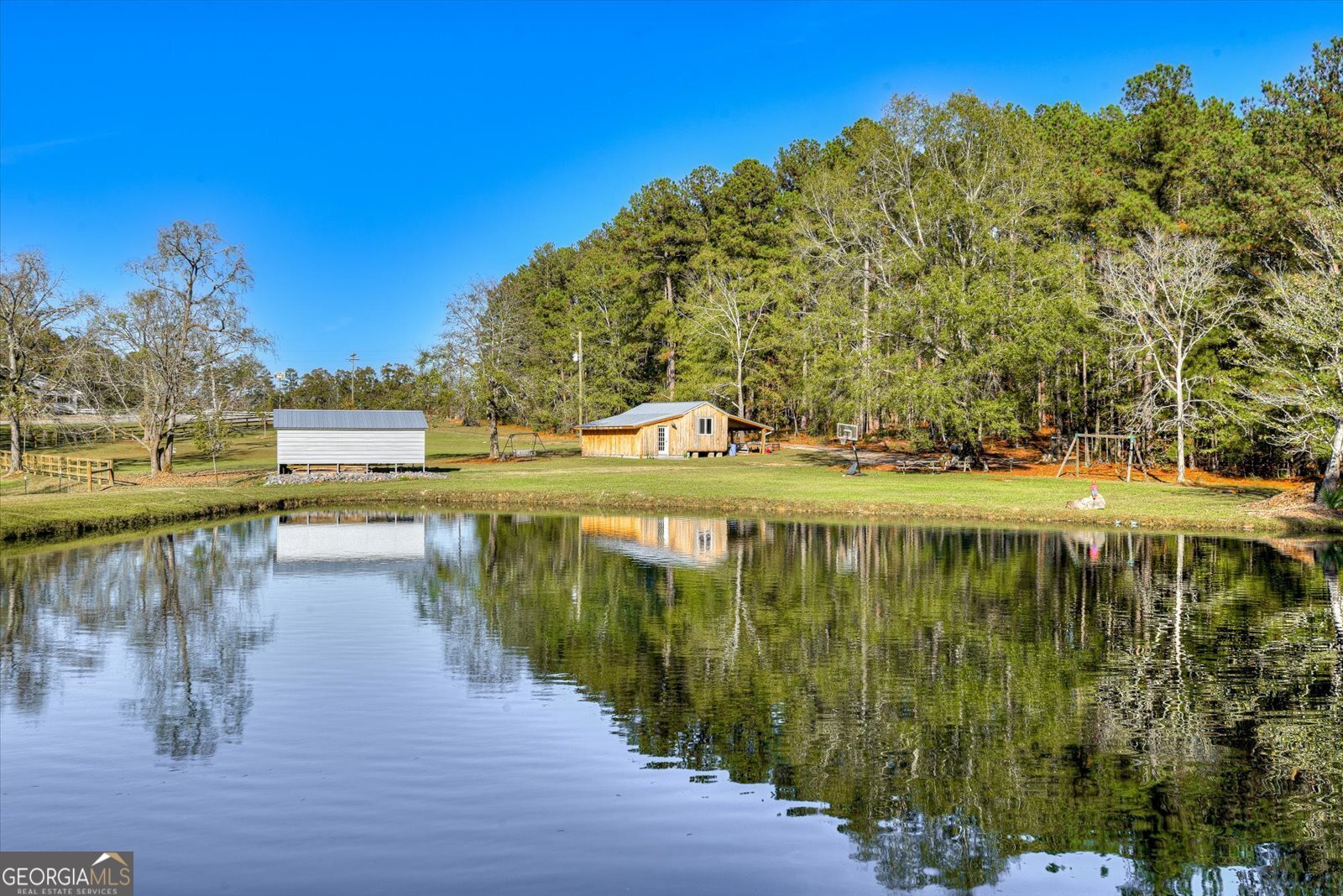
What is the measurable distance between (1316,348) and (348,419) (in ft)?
149

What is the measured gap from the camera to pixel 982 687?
583 inches

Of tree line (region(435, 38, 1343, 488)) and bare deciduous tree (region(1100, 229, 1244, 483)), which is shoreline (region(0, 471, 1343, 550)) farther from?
bare deciduous tree (region(1100, 229, 1244, 483))

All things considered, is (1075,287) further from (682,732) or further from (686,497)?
(682,732)

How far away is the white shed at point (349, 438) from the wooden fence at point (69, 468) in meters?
8.57

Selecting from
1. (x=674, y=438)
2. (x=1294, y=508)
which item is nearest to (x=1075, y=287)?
(x=1294, y=508)

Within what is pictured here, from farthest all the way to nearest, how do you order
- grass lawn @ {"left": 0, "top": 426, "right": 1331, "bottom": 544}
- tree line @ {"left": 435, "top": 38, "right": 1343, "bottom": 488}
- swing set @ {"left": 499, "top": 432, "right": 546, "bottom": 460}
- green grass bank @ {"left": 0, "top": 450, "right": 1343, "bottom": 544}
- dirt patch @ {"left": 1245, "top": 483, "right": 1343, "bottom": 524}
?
swing set @ {"left": 499, "top": 432, "right": 546, "bottom": 460}, tree line @ {"left": 435, "top": 38, "right": 1343, "bottom": 488}, grass lawn @ {"left": 0, "top": 426, "right": 1331, "bottom": 544}, green grass bank @ {"left": 0, "top": 450, "right": 1343, "bottom": 544}, dirt patch @ {"left": 1245, "top": 483, "right": 1343, "bottom": 524}

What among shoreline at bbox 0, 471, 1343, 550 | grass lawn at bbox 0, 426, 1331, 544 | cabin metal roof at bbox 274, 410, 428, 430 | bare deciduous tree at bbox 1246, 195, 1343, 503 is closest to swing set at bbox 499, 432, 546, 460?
grass lawn at bbox 0, 426, 1331, 544

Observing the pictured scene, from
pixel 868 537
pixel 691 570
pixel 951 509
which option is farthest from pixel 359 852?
pixel 951 509

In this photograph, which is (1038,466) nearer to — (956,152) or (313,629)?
(956,152)

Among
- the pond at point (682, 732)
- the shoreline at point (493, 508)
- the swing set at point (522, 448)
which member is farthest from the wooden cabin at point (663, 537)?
the swing set at point (522, 448)

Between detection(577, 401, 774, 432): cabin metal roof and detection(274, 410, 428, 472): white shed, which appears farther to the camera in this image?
detection(577, 401, 774, 432): cabin metal roof

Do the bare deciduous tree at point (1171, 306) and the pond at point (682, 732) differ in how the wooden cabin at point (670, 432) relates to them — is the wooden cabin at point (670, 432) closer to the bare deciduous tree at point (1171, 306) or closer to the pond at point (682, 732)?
the bare deciduous tree at point (1171, 306)

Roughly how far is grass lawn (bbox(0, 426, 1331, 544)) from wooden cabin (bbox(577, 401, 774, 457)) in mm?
9249

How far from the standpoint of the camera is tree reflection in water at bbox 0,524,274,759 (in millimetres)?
13820
